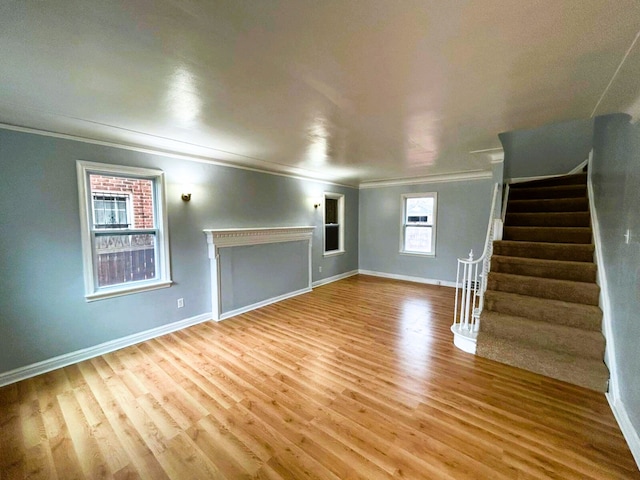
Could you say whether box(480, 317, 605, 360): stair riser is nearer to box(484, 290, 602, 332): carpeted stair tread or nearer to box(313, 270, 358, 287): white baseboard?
box(484, 290, 602, 332): carpeted stair tread

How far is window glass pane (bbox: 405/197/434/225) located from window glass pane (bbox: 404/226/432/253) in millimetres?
167

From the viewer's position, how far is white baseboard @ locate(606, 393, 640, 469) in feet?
5.32

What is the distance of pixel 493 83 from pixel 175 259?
3.81 meters

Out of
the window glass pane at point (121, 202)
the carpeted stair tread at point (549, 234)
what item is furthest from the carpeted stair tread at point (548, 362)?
the window glass pane at point (121, 202)

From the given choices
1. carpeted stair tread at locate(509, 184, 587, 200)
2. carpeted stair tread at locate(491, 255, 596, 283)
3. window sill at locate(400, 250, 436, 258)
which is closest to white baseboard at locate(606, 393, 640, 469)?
carpeted stair tread at locate(491, 255, 596, 283)

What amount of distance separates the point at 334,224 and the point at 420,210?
6.65ft

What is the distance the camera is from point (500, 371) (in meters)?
2.56

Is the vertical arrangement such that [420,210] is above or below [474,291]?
above

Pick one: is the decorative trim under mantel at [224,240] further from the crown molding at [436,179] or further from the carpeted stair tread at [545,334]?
the carpeted stair tread at [545,334]

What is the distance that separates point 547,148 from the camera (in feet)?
13.5

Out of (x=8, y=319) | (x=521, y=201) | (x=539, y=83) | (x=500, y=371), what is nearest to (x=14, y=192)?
(x=8, y=319)

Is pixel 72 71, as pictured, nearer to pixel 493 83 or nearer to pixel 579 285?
pixel 493 83

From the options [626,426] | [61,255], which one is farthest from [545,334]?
[61,255]

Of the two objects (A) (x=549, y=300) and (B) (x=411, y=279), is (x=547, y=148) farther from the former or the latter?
(B) (x=411, y=279)
